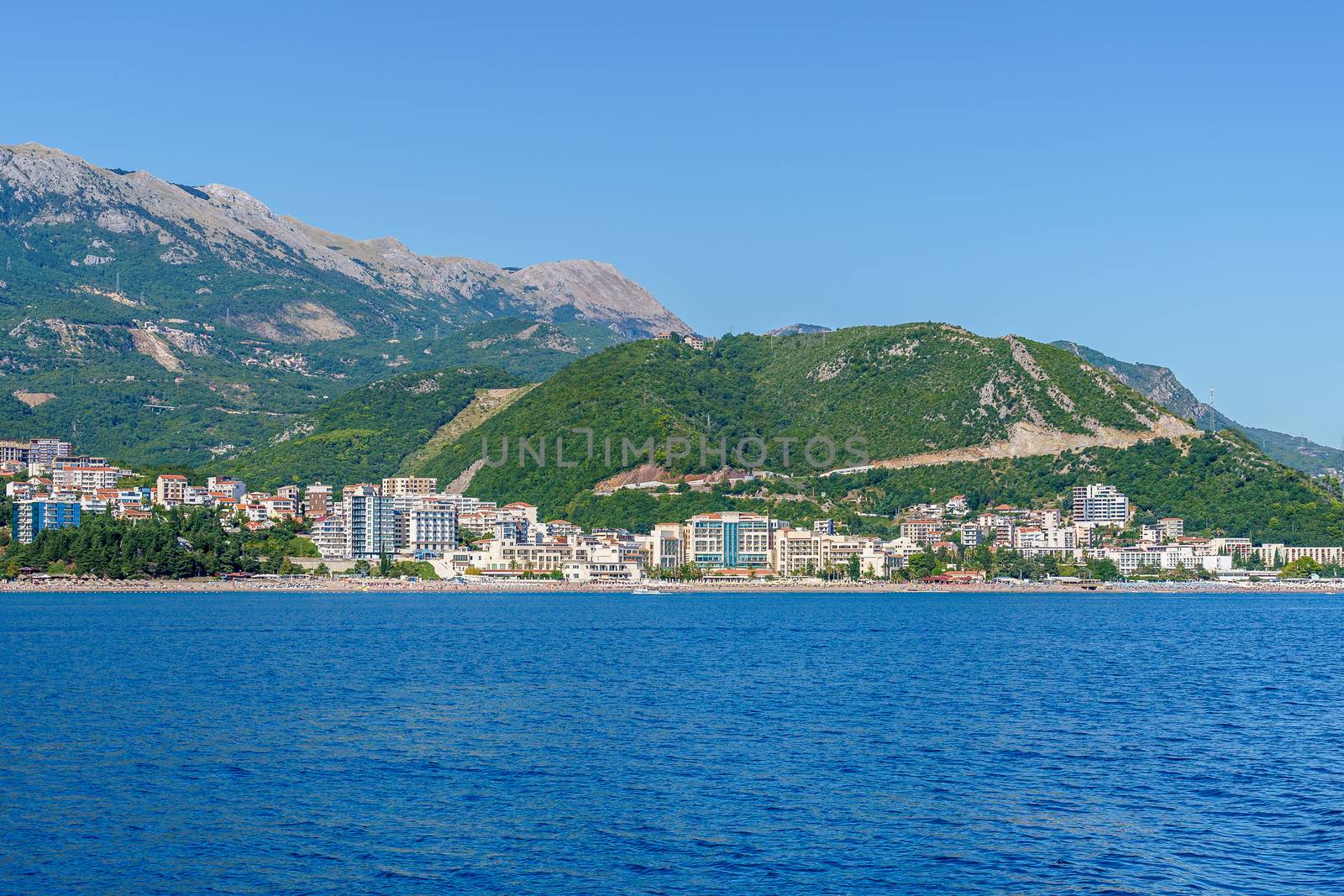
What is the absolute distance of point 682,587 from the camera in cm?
13062

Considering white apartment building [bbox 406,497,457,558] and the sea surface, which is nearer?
the sea surface

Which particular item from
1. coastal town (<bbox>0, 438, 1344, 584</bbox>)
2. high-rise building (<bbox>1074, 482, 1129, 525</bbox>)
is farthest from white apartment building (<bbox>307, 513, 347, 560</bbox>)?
high-rise building (<bbox>1074, 482, 1129, 525</bbox>)

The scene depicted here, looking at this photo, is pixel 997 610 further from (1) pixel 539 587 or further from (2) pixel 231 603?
(2) pixel 231 603

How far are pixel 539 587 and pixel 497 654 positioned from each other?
69008 mm

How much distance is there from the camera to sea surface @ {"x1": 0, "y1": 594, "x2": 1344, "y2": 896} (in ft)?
79.7

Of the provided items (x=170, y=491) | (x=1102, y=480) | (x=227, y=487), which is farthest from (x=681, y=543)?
(x=170, y=491)

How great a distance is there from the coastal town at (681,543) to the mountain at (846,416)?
15954mm

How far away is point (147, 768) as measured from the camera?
3228 centimetres

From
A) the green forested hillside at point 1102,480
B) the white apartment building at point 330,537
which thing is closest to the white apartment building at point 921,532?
the green forested hillside at point 1102,480

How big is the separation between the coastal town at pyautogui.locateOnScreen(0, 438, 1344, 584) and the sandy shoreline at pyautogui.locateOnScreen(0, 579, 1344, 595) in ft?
8.32

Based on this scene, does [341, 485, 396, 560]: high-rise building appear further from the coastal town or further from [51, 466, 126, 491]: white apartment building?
[51, 466, 126, 491]: white apartment building

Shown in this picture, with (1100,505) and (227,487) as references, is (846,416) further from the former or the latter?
(227,487)

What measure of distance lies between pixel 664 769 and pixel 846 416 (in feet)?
491

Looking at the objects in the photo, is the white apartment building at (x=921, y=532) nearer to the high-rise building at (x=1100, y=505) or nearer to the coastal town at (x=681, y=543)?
the coastal town at (x=681, y=543)
